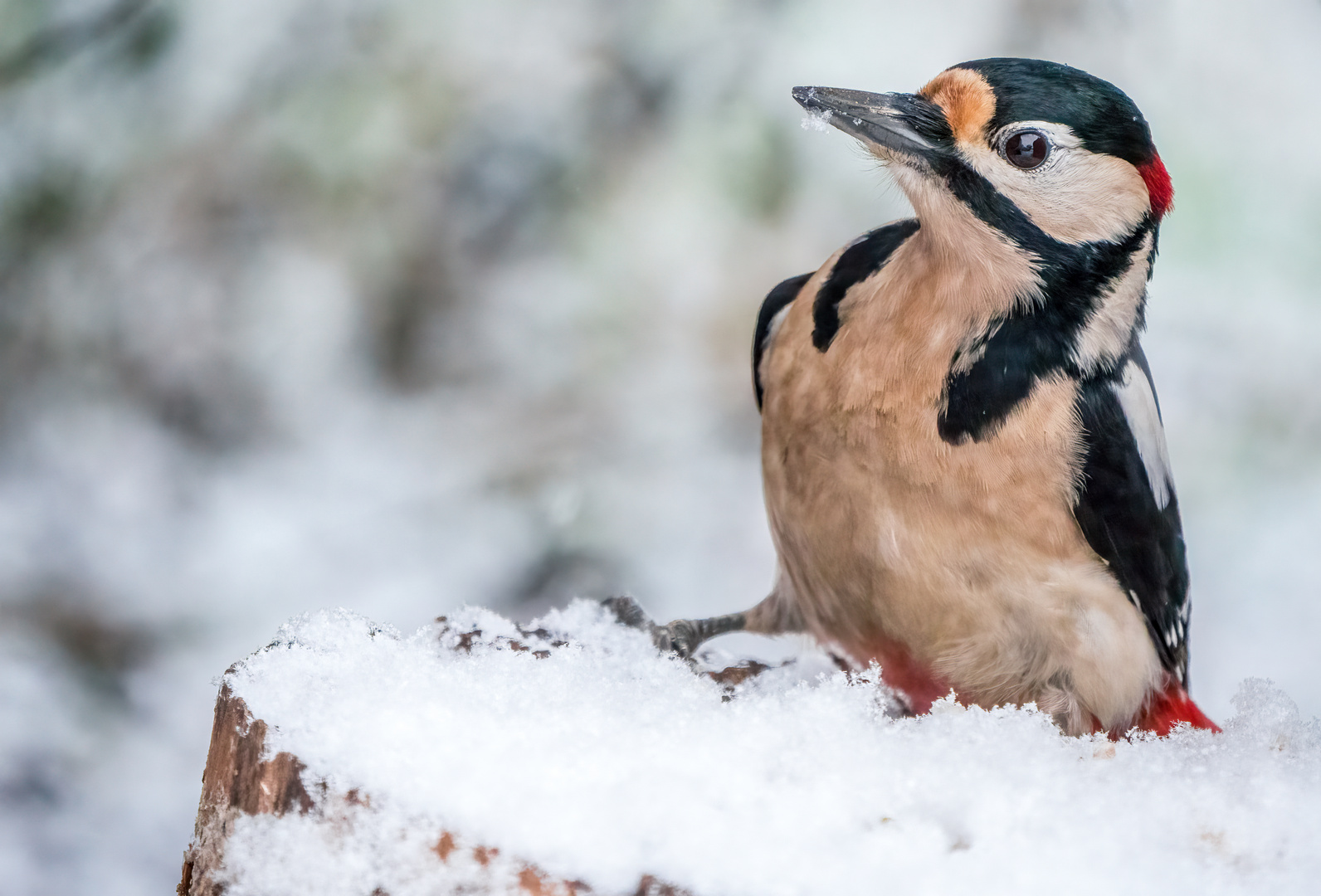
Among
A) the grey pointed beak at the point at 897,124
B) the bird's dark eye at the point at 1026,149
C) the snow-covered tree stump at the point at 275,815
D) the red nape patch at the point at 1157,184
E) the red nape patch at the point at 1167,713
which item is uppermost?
the grey pointed beak at the point at 897,124

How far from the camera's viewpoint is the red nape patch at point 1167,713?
3.87ft

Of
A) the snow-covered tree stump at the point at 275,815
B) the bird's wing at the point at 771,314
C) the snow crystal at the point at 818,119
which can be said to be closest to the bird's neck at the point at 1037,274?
the snow crystal at the point at 818,119

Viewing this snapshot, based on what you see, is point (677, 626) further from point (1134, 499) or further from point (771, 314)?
point (1134, 499)

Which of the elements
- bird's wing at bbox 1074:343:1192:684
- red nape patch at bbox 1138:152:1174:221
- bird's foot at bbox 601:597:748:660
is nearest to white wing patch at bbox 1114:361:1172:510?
bird's wing at bbox 1074:343:1192:684

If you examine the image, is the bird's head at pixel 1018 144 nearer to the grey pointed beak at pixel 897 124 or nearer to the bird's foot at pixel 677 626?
the grey pointed beak at pixel 897 124

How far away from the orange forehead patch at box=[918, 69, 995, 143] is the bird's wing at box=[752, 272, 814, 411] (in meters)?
0.33

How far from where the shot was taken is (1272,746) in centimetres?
98

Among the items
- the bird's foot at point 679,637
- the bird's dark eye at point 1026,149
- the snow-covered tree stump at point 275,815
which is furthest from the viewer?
the bird's foot at point 679,637

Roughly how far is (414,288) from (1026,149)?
3.11 ft

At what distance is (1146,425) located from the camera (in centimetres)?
111

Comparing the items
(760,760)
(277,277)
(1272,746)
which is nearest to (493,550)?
(277,277)

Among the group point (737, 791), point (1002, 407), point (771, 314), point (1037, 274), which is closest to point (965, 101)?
point (1037, 274)

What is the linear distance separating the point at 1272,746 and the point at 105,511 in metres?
1.51

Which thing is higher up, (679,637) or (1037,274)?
(1037,274)
